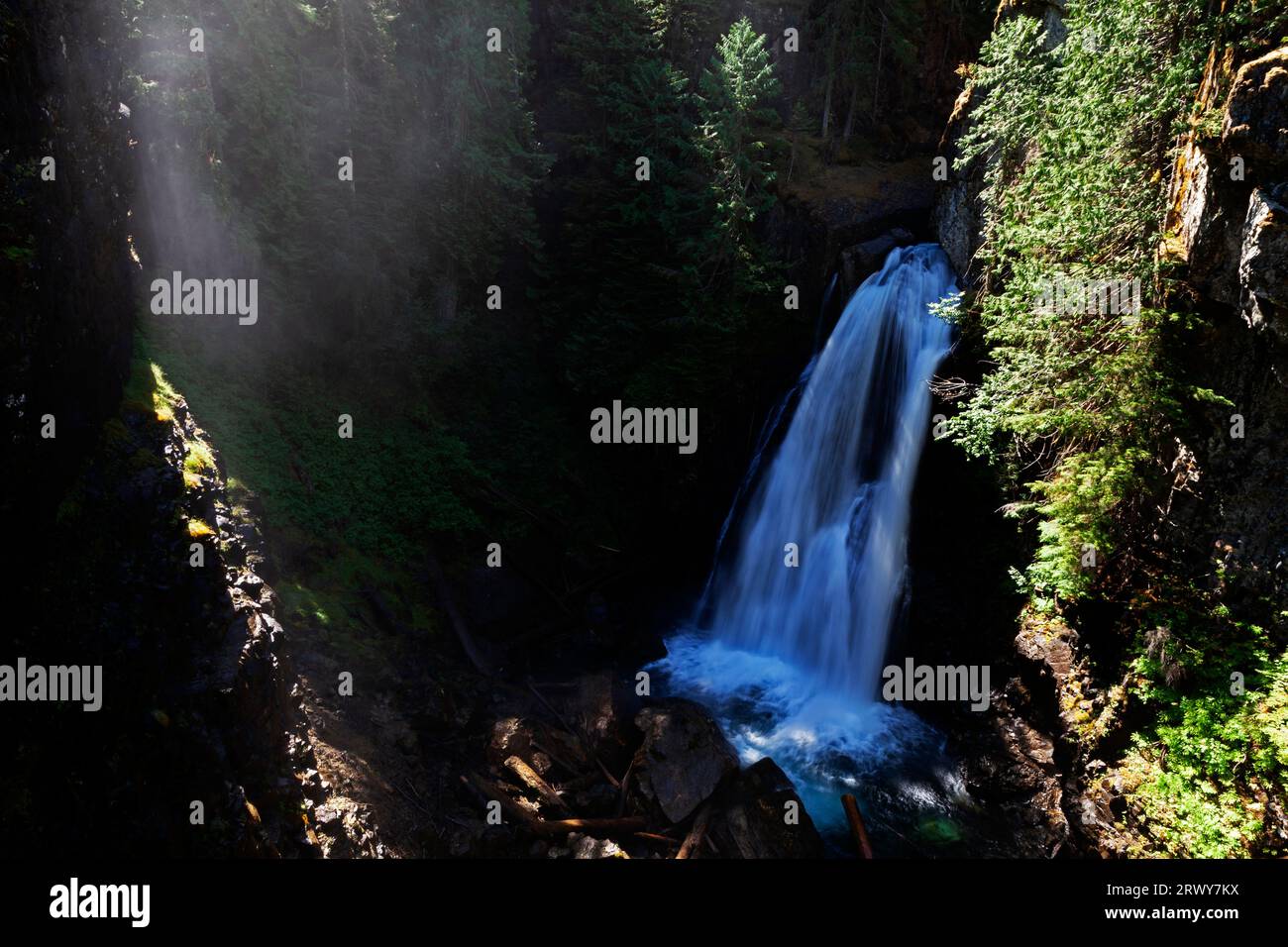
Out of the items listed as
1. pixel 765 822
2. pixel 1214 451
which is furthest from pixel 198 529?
pixel 1214 451

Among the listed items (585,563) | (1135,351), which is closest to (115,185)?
(585,563)

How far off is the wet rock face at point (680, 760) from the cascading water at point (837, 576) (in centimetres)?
183

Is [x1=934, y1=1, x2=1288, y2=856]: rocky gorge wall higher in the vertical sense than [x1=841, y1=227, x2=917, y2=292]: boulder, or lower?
lower

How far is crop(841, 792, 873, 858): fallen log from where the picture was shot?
33.9ft

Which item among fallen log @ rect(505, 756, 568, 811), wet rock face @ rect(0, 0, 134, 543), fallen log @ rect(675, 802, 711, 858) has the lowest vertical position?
fallen log @ rect(675, 802, 711, 858)

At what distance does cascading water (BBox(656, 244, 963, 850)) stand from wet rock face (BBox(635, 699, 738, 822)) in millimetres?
1829

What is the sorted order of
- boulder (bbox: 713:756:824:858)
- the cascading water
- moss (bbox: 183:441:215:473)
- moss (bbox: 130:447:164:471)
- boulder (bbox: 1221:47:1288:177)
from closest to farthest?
1. moss (bbox: 130:447:164:471)
2. boulder (bbox: 1221:47:1288:177)
3. moss (bbox: 183:441:215:473)
4. boulder (bbox: 713:756:824:858)
5. the cascading water

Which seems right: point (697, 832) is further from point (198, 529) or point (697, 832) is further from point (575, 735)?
point (198, 529)

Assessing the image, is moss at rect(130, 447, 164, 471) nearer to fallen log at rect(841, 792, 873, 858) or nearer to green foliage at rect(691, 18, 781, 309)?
fallen log at rect(841, 792, 873, 858)

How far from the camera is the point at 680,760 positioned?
1079 cm

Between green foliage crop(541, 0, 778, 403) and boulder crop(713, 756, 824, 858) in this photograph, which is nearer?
boulder crop(713, 756, 824, 858)

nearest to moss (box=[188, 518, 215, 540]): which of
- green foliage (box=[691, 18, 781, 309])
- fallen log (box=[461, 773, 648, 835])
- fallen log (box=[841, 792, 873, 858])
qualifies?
fallen log (box=[461, 773, 648, 835])

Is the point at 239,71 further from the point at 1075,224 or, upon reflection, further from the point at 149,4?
the point at 1075,224

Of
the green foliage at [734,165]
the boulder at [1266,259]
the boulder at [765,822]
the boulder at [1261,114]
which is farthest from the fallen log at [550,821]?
the green foliage at [734,165]
